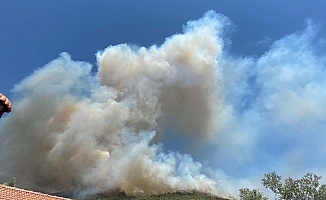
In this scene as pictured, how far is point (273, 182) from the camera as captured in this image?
33844mm

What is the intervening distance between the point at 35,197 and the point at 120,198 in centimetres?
8892

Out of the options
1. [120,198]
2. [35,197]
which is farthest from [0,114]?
[120,198]

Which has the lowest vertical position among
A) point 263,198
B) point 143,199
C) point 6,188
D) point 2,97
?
point 6,188

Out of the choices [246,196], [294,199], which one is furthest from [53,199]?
[294,199]

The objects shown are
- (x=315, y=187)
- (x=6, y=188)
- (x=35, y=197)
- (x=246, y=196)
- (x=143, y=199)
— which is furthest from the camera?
(x=143, y=199)

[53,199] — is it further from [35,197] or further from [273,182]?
[273,182]

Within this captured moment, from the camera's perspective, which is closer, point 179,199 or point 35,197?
point 35,197

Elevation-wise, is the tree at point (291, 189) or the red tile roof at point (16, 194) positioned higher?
the tree at point (291, 189)

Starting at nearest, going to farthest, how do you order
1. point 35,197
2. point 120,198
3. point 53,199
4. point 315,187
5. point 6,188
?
point 6,188 → point 35,197 → point 53,199 → point 315,187 → point 120,198

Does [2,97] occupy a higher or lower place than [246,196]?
lower

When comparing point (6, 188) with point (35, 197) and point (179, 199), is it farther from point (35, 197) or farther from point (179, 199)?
point (179, 199)

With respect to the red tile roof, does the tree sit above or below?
above

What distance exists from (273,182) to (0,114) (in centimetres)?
2908

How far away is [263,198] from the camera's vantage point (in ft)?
110
